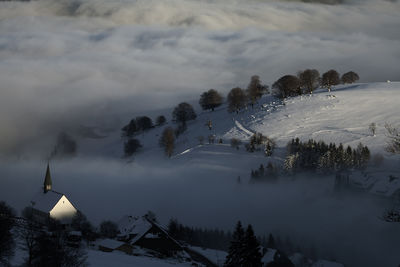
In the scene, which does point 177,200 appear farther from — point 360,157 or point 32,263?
point 32,263

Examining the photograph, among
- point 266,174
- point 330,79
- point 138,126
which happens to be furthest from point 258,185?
point 138,126

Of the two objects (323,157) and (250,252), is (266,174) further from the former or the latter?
(250,252)

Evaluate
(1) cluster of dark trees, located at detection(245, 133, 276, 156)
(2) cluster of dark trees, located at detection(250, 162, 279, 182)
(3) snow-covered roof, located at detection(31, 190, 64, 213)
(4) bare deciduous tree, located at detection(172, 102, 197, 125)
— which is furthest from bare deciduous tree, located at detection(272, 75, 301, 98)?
(3) snow-covered roof, located at detection(31, 190, 64, 213)

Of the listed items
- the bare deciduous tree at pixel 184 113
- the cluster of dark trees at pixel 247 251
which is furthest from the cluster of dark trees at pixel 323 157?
the cluster of dark trees at pixel 247 251

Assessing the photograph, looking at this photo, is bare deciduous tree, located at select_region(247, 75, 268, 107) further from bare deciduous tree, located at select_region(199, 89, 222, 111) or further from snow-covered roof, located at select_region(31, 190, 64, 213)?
snow-covered roof, located at select_region(31, 190, 64, 213)

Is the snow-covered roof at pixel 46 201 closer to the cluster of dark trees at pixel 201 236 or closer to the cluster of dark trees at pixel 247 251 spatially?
the cluster of dark trees at pixel 201 236

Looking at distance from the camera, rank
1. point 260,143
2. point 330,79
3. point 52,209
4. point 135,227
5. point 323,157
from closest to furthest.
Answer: point 135,227 < point 52,209 < point 323,157 < point 260,143 < point 330,79

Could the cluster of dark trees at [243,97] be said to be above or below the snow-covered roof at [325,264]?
above
